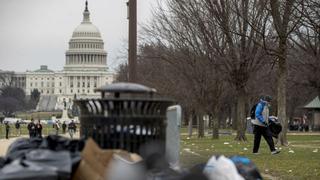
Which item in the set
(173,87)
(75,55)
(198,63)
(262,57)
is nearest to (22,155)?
(262,57)

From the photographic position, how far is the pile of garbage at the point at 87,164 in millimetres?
5312

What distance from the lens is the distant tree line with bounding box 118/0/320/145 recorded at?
2786 cm

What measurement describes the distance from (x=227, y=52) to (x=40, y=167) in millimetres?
31684

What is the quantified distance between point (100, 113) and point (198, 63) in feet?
122

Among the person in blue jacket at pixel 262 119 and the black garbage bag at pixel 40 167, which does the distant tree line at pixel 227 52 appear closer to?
the person in blue jacket at pixel 262 119

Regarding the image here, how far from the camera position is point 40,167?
530 cm

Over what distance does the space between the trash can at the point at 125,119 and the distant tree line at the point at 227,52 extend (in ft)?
45.4

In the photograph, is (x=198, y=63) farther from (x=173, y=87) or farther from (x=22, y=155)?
(x=22, y=155)

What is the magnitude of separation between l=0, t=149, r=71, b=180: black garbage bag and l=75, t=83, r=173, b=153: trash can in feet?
2.83

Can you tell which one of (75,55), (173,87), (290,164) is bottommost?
(290,164)

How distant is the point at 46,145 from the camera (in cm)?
603

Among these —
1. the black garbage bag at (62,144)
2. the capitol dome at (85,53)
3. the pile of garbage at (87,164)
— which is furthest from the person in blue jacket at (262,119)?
the capitol dome at (85,53)

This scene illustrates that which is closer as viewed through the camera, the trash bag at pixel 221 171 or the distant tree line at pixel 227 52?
the trash bag at pixel 221 171

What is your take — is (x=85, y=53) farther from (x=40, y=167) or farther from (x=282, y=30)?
(x=40, y=167)
